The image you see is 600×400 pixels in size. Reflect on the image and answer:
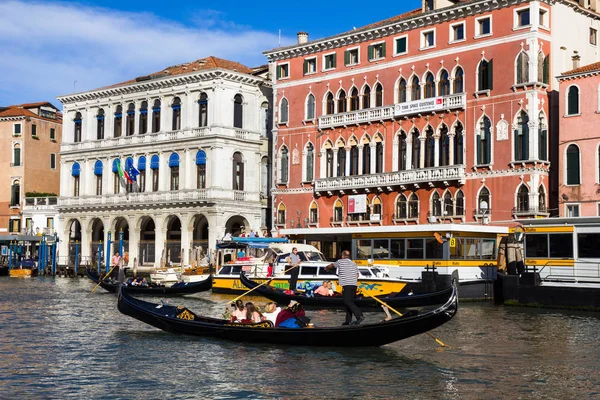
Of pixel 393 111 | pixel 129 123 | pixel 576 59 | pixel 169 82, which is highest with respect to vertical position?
pixel 169 82

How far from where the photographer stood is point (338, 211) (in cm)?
4275

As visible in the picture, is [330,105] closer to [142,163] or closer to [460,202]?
[460,202]

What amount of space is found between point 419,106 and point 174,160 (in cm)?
1660

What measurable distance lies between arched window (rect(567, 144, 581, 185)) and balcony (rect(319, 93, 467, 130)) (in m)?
5.02

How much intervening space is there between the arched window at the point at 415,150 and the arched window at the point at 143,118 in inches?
737

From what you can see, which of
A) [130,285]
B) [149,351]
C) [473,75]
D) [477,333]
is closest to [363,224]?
[473,75]

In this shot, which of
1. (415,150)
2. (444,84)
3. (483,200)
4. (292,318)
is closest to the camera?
(292,318)

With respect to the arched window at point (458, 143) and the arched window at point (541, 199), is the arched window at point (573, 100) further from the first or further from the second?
the arched window at point (458, 143)

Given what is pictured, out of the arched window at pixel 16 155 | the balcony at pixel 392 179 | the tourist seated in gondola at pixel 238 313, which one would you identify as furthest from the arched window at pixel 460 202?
the arched window at pixel 16 155

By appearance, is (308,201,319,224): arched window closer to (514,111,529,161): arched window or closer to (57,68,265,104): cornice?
(57,68,265,104): cornice

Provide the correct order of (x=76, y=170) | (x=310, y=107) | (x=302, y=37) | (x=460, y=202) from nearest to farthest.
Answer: (x=460, y=202) < (x=310, y=107) < (x=302, y=37) < (x=76, y=170)

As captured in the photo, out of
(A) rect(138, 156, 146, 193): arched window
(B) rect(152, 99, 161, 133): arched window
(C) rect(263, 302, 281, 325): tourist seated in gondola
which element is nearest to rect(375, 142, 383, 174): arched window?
(B) rect(152, 99, 161, 133): arched window

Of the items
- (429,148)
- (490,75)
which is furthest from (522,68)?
(429,148)

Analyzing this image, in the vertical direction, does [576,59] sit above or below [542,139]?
above
